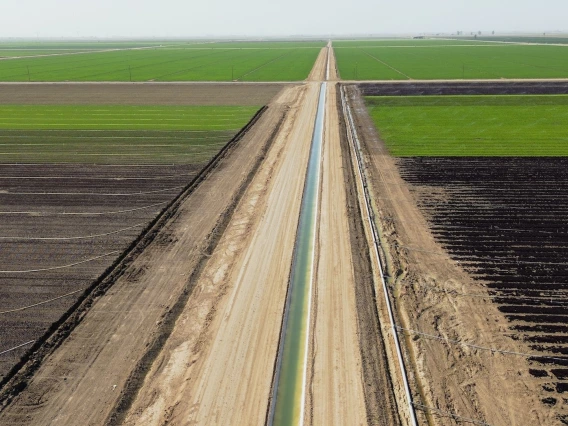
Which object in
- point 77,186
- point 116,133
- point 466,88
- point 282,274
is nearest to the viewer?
point 282,274

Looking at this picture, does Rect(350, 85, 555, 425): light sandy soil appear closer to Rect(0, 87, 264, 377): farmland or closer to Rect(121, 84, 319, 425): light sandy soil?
Rect(121, 84, 319, 425): light sandy soil

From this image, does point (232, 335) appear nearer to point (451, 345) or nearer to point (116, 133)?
point (451, 345)

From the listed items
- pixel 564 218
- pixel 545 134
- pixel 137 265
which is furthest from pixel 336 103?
pixel 137 265

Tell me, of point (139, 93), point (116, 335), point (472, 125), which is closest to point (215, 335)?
point (116, 335)

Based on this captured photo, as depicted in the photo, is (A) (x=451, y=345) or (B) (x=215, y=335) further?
(B) (x=215, y=335)

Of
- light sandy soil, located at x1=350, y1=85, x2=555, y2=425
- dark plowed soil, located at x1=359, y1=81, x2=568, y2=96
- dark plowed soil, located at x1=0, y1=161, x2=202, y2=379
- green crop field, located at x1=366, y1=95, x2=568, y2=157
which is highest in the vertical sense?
dark plowed soil, located at x1=359, y1=81, x2=568, y2=96

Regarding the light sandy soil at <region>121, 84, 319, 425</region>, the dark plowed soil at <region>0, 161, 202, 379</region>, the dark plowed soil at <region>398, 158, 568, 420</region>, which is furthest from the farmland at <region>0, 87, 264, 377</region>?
the dark plowed soil at <region>398, 158, 568, 420</region>
